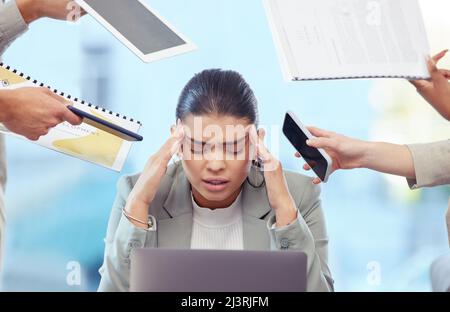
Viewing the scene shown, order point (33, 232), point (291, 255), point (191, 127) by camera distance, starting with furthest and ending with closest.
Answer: point (33, 232)
point (191, 127)
point (291, 255)

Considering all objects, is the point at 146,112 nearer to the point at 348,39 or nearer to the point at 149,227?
the point at 149,227

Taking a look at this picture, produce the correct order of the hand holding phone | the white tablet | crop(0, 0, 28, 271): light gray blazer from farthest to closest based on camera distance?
crop(0, 0, 28, 271): light gray blazer < the white tablet < the hand holding phone

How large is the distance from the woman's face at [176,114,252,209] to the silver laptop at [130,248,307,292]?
1.48 feet

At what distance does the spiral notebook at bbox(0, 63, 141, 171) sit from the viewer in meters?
1.58

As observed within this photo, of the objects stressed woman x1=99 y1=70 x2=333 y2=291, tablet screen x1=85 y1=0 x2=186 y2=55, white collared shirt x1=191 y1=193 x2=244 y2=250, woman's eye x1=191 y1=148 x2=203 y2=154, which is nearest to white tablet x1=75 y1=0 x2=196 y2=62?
tablet screen x1=85 y1=0 x2=186 y2=55

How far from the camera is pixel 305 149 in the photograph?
59.7 inches

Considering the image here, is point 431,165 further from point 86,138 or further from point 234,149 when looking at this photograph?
point 86,138

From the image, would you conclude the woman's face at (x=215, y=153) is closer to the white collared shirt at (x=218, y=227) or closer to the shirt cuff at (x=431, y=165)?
the white collared shirt at (x=218, y=227)

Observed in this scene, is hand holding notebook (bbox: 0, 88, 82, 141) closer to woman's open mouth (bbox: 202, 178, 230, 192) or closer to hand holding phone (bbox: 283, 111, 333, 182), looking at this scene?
woman's open mouth (bbox: 202, 178, 230, 192)

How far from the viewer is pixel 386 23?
157 cm

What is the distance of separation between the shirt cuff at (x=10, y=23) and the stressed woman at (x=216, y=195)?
42 centimetres

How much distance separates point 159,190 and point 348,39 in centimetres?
56

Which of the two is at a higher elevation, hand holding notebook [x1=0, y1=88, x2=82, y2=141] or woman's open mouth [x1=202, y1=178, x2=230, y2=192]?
hand holding notebook [x1=0, y1=88, x2=82, y2=141]

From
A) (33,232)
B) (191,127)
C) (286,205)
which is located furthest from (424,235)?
(33,232)
